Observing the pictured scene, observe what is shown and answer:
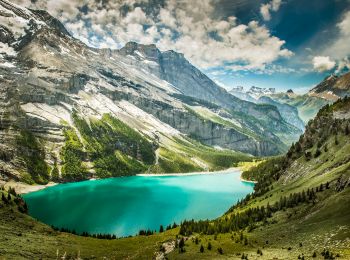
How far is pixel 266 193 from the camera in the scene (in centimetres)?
15812

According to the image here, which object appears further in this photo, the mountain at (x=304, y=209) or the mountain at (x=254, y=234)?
the mountain at (x=254, y=234)

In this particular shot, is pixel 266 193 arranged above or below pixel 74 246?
above

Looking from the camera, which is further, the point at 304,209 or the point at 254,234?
the point at 304,209

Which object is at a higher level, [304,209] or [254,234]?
[304,209]

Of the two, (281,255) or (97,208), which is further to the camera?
(97,208)

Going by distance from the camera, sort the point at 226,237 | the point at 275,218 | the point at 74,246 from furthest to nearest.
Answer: the point at 275,218
the point at 226,237
the point at 74,246

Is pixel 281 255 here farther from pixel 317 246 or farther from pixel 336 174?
pixel 336 174

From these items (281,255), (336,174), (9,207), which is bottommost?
(281,255)

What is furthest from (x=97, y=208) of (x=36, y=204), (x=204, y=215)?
(x=204, y=215)

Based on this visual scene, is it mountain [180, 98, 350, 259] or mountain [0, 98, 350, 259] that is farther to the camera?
mountain [0, 98, 350, 259]

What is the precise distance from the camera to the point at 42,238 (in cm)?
9050

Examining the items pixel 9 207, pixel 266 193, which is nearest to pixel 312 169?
pixel 266 193

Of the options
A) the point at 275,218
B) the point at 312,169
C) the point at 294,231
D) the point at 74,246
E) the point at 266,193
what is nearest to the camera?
the point at 294,231

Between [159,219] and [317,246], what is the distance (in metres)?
104
